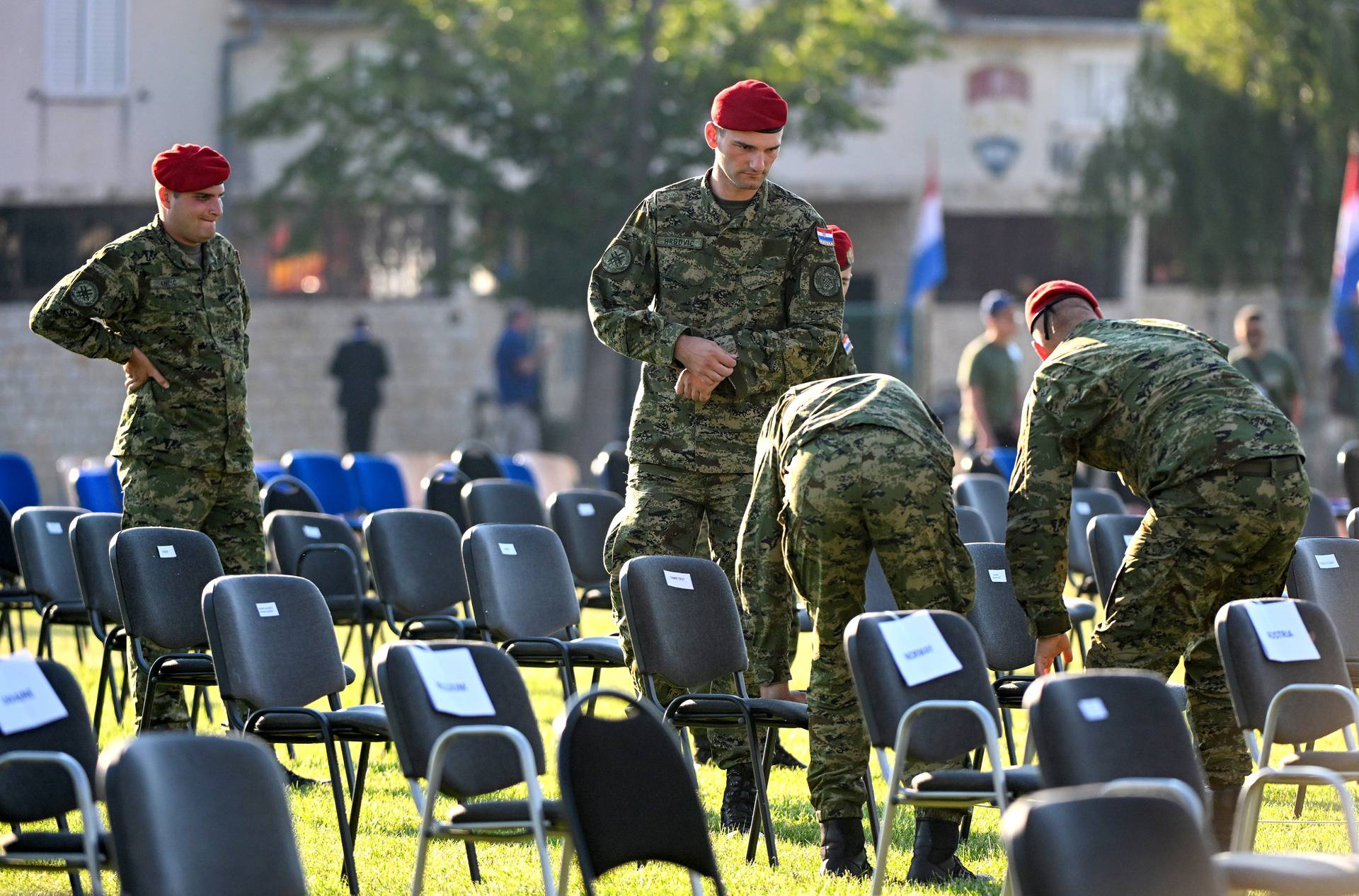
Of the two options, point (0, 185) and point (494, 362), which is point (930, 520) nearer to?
point (494, 362)

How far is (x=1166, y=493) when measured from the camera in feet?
17.5

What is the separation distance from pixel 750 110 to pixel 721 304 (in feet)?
2.10

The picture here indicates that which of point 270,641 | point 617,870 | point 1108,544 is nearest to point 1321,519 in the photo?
point 1108,544

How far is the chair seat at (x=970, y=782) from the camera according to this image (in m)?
4.71

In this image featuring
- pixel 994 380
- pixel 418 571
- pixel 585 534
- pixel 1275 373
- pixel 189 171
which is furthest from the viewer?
pixel 994 380

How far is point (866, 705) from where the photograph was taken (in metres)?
4.63

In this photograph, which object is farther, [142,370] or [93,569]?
[93,569]

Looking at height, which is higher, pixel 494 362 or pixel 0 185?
pixel 0 185

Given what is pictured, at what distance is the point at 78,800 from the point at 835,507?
2.02 m

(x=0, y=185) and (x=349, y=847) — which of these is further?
(x=0, y=185)

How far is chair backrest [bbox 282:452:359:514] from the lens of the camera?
11727mm

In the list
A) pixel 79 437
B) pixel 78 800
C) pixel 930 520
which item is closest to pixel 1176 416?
pixel 930 520

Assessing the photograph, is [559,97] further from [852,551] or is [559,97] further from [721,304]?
[852,551]

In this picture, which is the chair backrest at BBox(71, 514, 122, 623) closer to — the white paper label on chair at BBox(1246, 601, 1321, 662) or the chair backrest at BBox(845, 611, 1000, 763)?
the chair backrest at BBox(845, 611, 1000, 763)
